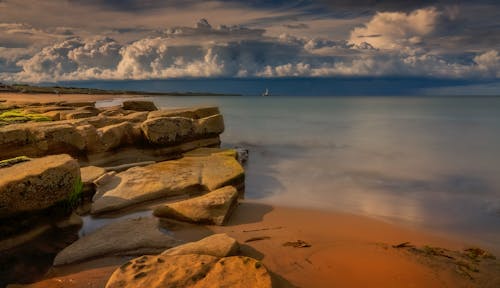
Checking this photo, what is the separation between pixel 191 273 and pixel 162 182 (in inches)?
233

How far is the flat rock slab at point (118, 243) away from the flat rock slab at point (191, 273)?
4.26ft

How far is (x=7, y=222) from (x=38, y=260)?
1.13 m

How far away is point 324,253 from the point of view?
7430mm

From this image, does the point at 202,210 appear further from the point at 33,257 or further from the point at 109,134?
the point at 109,134

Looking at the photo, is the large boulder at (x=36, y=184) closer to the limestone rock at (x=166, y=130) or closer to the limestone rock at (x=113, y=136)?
the limestone rock at (x=113, y=136)

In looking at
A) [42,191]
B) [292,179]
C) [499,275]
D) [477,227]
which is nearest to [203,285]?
[42,191]

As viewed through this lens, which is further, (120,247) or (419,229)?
(419,229)

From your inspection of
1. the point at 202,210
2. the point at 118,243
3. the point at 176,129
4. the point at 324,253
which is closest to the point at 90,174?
the point at 202,210

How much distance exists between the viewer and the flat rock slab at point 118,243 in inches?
276

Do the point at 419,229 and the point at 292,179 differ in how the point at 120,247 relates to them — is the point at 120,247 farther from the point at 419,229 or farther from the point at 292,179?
the point at 292,179

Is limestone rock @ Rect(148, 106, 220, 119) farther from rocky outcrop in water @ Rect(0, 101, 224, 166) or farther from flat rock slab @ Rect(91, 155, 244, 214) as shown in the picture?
flat rock slab @ Rect(91, 155, 244, 214)

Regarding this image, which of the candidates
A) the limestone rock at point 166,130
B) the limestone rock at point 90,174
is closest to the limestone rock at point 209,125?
the limestone rock at point 166,130

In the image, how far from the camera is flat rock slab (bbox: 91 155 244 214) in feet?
33.4

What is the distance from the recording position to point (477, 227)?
9523mm
